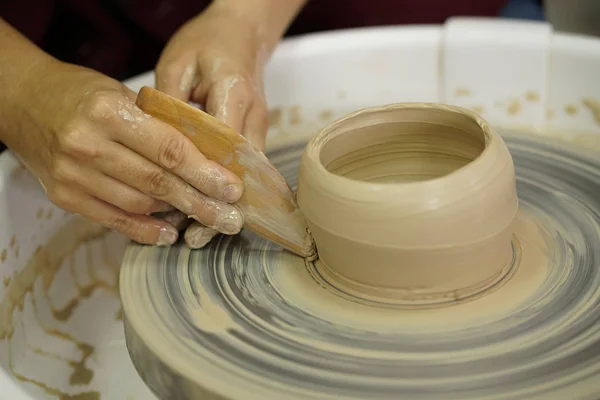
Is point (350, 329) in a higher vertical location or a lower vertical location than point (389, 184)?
lower

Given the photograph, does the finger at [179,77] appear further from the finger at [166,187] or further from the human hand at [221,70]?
the finger at [166,187]

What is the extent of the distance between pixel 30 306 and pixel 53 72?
1.24 ft

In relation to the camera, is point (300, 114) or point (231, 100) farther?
point (300, 114)

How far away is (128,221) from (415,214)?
16.5 inches

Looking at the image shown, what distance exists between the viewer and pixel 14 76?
102cm

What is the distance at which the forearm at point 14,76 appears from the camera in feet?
3.26

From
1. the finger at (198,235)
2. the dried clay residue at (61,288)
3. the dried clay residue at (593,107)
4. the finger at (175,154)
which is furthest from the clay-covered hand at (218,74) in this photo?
the dried clay residue at (593,107)

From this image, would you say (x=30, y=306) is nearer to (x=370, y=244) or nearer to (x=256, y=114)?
(x=256, y=114)

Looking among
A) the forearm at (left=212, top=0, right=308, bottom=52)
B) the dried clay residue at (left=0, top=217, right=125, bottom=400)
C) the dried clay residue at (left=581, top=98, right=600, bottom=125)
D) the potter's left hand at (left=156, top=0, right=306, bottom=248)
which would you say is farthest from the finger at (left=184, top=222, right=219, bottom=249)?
the dried clay residue at (left=581, top=98, right=600, bottom=125)

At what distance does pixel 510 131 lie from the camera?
1188mm

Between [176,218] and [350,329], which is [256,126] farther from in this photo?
[350,329]

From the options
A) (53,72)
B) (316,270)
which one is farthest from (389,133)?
(53,72)

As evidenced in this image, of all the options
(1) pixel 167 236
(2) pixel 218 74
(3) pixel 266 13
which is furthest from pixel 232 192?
(3) pixel 266 13

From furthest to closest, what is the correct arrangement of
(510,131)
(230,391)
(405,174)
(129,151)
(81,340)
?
1. (510,131)
2. (81,340)
3. (405,174)
4. (129,151)
5. (230,391)
